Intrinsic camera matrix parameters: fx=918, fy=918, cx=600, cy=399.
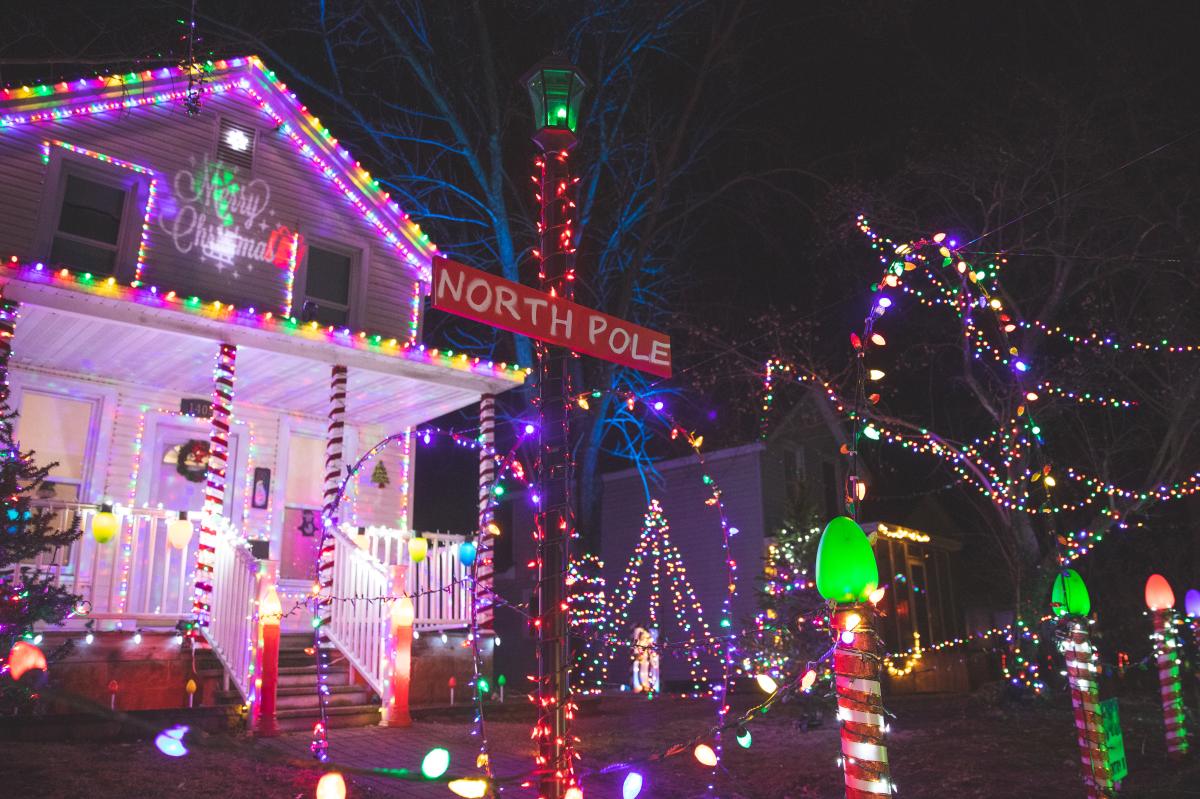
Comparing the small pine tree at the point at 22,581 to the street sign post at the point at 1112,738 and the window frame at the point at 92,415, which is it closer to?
the window frame at the point at 92,415

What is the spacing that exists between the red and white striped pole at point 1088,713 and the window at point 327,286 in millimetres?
9915

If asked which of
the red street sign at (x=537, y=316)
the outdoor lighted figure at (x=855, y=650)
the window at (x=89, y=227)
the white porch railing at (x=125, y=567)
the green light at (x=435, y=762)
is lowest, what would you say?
the green light at (x=435, y=762)

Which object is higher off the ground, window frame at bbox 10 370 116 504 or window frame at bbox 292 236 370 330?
window frame at bbox 292 236 370 330

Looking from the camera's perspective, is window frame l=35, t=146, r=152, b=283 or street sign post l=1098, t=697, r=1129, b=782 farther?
window frame l=35, t=146, r=152, b=283

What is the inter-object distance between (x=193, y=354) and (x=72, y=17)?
6057 mm

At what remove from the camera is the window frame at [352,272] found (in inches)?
507

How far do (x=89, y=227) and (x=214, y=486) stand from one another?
11.8ft

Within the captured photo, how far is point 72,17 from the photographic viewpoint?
43.5ft

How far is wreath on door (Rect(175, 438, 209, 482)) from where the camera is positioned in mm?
12164

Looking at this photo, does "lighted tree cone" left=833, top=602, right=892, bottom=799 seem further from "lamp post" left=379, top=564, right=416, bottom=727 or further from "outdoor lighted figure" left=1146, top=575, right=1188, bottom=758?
"outdoor lighted figure" left=1146, top=575, right=1188, bottom=758

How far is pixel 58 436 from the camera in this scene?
11281 mm

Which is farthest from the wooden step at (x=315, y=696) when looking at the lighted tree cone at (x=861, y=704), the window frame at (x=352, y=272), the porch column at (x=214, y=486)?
the lighted tree cone at (x=861, y=704)

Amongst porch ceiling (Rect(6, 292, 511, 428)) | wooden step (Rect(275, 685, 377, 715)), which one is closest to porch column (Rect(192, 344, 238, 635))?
porch ceiling (Rect(6, 292, 511, 428))

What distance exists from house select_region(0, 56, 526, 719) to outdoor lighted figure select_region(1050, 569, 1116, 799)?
6152mm
